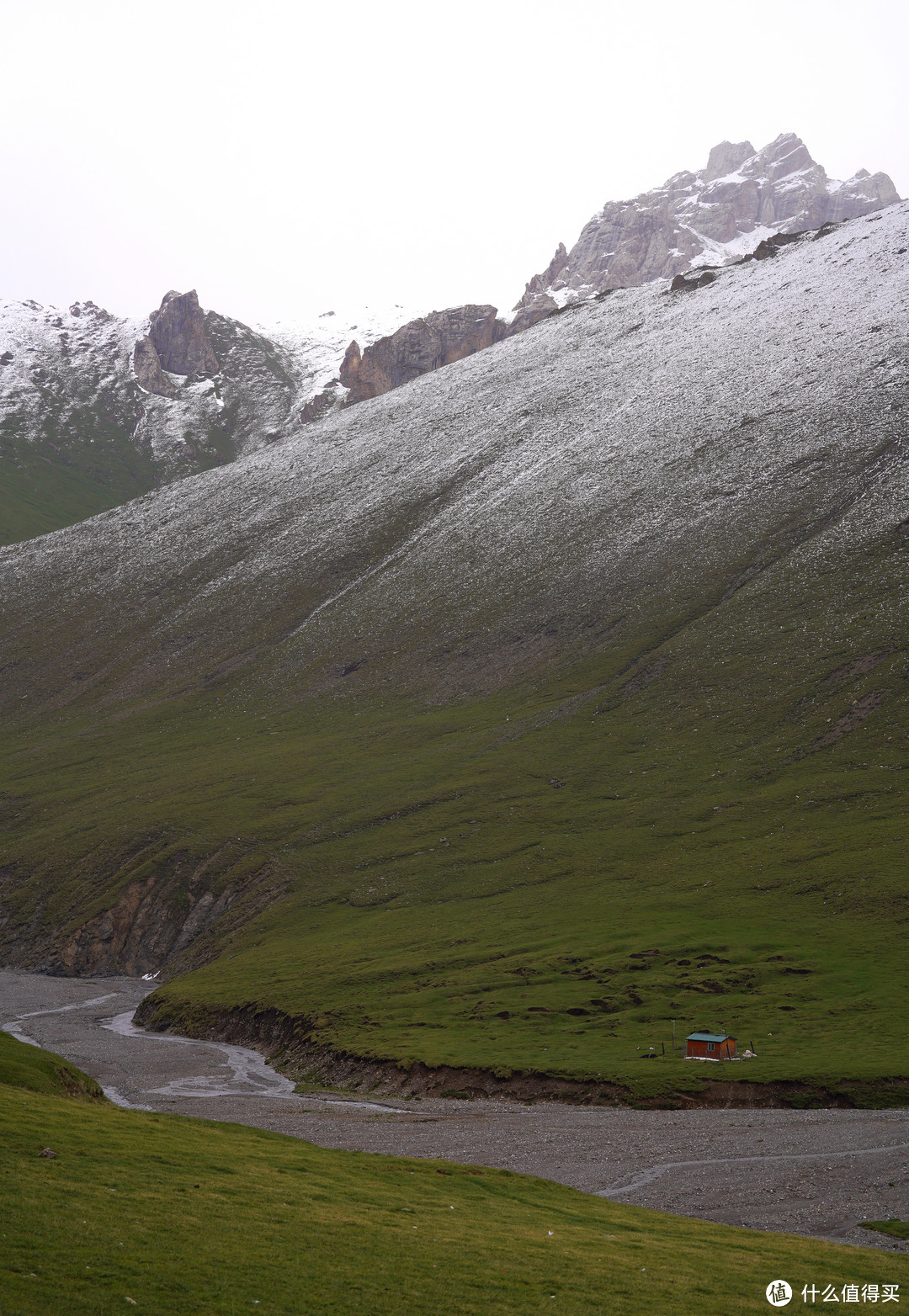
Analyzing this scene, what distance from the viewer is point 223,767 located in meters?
157

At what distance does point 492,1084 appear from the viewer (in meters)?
66.2

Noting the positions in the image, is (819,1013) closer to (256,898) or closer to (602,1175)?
(602,1175)

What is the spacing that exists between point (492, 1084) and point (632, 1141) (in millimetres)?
17755

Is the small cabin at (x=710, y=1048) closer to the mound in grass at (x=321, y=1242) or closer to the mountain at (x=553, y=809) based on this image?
the mountain at (x=553, y=809)

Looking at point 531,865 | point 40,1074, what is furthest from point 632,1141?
point 531,865

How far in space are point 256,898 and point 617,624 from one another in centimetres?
7990

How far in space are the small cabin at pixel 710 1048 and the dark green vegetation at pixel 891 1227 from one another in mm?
27344

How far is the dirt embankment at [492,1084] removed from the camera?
56.3 metres

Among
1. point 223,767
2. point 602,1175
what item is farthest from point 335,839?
point 602,1175

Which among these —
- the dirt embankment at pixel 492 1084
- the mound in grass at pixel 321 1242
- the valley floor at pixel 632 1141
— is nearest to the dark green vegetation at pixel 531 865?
the dirt embankment at pixel 492 1084

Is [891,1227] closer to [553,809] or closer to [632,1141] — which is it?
[632,1141]

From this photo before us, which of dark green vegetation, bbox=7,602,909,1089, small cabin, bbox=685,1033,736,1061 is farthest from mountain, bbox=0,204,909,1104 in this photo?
small cabin, bbox=685,1033,736,1061

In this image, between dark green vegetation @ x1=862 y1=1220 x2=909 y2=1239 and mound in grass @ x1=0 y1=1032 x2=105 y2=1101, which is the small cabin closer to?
dark green vegetation @ x1=862 y1=1220 x2=909 y2=1239

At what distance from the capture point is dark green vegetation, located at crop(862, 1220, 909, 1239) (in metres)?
34.3
